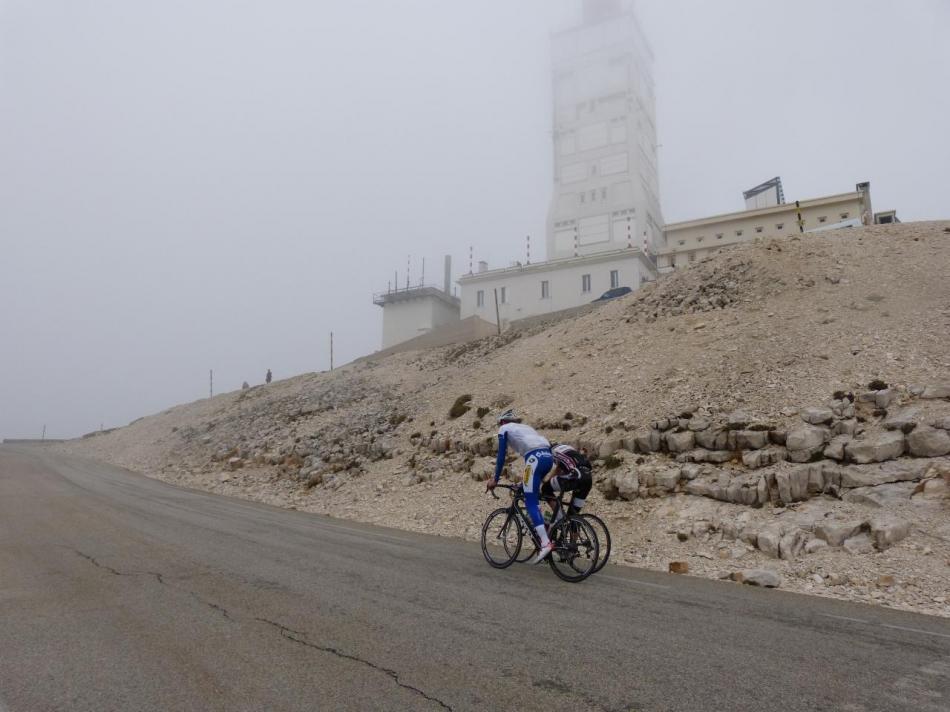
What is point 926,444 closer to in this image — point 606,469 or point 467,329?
point 606,469

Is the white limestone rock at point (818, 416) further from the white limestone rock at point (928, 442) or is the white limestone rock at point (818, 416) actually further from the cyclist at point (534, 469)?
the cyclist at point (534, 469)

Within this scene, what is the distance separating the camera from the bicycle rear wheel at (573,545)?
8.24 meters

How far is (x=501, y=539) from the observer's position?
919 cm

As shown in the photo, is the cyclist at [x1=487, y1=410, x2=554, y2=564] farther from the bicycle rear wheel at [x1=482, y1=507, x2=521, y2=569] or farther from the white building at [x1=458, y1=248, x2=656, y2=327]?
the white building at [x1=458, y1=248, x2=656, y2=327]

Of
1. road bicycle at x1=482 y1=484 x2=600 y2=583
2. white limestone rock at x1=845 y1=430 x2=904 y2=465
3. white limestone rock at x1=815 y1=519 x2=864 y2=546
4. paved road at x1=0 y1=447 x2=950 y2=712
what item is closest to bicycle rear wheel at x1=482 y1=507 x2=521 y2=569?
road bicycle at x1=482 y1=484 x2=600 y2=583

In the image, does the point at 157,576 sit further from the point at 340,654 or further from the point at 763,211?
the point at 763,211

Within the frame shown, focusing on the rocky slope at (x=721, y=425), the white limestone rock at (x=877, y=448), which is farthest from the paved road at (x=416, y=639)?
the white limestone rock at (x=877, y=448)

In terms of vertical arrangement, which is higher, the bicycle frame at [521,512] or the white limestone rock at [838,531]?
the bicycle frame at [521,512]

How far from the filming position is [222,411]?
43.6 m

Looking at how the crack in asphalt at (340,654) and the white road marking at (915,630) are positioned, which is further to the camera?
the white road marking at (915,630)

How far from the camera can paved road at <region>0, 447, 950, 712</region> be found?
13.6 feet

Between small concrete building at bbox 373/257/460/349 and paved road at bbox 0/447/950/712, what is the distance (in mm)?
56450

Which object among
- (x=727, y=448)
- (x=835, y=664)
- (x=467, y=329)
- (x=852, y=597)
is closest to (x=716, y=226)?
(x=467, y=329)

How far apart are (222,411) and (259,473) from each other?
20.7 metres
